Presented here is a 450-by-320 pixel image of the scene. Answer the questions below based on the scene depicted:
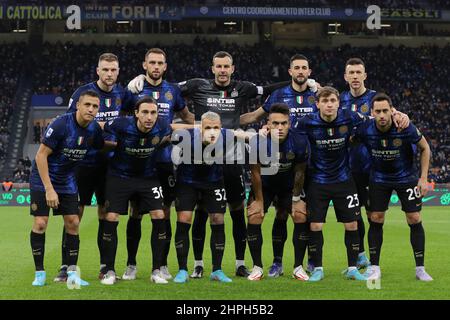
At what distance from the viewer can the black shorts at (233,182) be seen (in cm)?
970

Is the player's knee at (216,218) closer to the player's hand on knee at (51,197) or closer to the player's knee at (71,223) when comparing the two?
the player's knee at (71,223)

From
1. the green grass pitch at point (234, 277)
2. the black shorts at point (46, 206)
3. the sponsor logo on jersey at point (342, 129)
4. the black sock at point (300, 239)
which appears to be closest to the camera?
the green grass pitch at point (234, 277)

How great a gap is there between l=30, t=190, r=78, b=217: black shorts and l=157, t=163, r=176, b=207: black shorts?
115 cm

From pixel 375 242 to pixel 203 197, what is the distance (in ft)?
6.68

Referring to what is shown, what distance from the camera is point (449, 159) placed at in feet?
115

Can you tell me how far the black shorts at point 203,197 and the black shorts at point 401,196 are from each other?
175 cm

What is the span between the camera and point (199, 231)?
392 inches

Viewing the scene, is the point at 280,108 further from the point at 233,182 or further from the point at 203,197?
the point at 203,197

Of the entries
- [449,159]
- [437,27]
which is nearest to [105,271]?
[449,159]

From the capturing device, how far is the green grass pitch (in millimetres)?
8062

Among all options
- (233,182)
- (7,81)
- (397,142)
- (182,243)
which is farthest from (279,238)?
(7,81)

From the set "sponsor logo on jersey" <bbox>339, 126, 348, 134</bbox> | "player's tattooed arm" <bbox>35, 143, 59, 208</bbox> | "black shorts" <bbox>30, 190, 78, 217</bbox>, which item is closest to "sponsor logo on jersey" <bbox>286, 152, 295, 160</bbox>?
"sponsor logo on jersey" <bbox>339, 126, 348, 134</bbox>

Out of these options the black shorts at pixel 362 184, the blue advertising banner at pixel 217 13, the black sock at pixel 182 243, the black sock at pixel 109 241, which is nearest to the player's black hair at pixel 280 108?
the black sock at pixel 182 243

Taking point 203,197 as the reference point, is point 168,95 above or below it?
above
